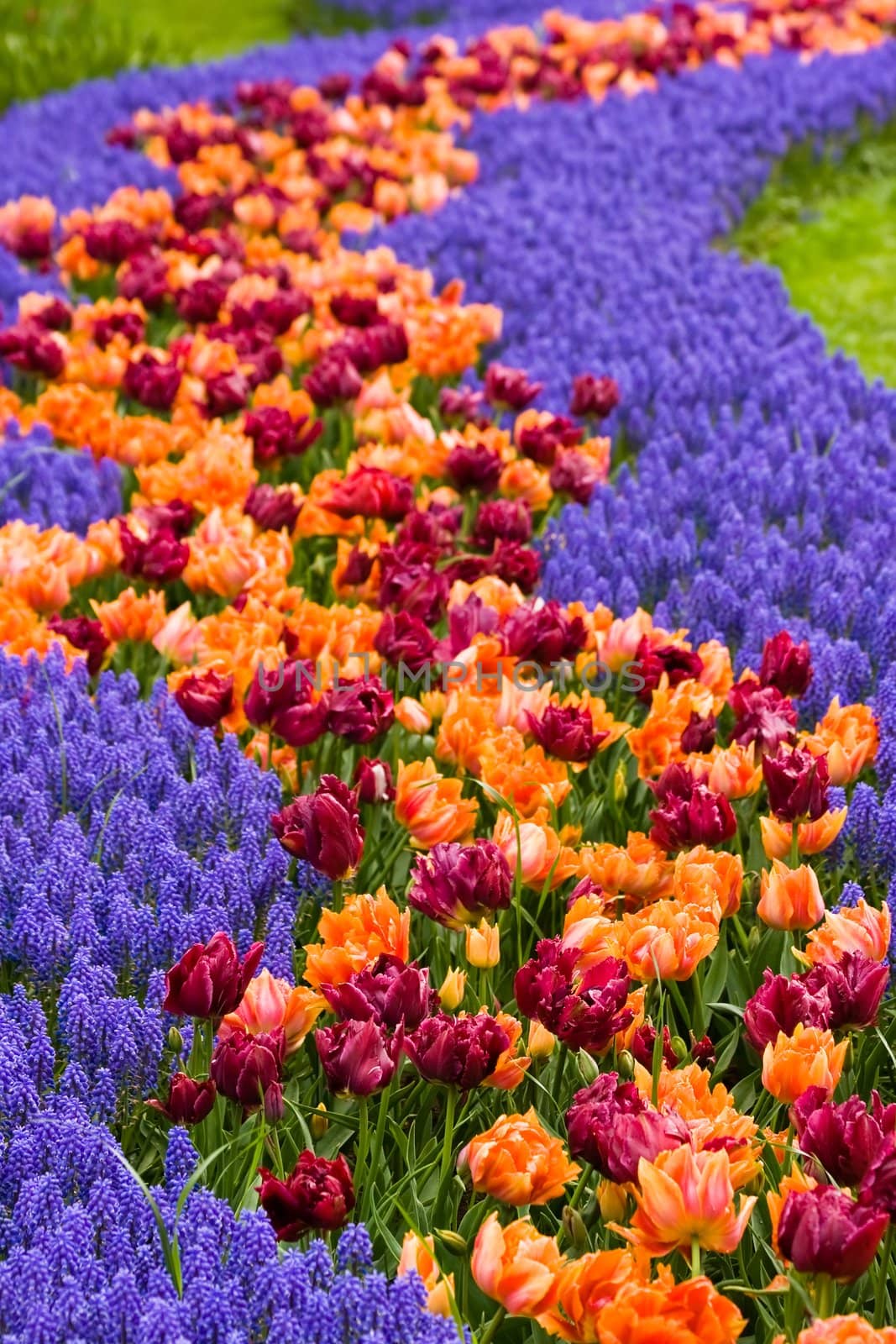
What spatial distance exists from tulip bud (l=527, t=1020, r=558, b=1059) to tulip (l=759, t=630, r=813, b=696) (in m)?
1.05

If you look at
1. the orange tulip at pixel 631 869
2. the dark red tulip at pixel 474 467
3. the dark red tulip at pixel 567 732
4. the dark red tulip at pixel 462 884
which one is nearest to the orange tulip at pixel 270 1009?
the dark red tulip at pixel 462 884

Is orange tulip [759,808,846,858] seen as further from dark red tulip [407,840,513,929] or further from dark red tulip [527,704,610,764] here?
dark red tulip [407,840,513,929]

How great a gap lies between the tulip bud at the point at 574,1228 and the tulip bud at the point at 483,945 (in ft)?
1.49

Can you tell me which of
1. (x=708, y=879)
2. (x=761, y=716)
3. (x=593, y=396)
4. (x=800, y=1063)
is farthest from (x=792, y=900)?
(x=593, y=396)

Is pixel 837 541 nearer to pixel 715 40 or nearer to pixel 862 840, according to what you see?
pixel 862 840

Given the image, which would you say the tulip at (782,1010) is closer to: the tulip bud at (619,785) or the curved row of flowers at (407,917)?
the curved row of flowers at (407,917)

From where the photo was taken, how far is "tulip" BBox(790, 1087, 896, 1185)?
1.93m

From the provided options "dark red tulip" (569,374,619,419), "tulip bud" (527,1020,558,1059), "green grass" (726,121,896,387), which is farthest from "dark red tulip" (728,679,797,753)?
"green grass" (726,121,896,387)

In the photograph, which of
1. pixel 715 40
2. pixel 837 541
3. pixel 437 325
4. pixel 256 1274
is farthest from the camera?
pixel 715 40

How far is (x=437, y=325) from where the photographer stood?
18.6ft

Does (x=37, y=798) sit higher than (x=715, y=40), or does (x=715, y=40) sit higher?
(x=715, y=40)

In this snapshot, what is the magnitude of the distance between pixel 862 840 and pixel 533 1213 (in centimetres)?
105

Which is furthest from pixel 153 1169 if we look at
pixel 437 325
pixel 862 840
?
pixel 437 325

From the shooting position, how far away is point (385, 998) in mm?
2230
